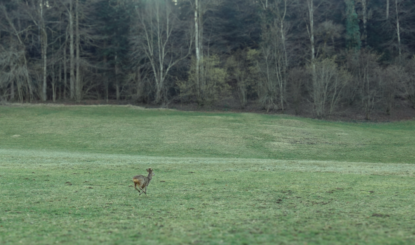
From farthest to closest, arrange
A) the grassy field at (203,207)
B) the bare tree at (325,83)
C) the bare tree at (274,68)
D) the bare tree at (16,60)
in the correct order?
the bare tree at (274,68) < the bare tree at (16,60) < the bare tree at (325,83) < the grassy field at (203,207)

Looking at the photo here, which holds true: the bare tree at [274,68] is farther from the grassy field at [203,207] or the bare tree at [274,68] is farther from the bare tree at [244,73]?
the grassy field at [203,207]

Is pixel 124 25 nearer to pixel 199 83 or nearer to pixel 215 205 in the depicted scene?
pixel 199 83

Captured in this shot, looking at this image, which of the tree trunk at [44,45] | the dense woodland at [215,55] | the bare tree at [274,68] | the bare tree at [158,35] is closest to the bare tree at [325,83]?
the dense woodland at [215,55]

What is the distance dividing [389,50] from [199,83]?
103ft

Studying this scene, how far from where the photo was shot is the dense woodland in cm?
4834

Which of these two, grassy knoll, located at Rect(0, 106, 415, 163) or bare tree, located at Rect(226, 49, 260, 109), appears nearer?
grassy knoll, located at Rect(0, 106, 415, 163)

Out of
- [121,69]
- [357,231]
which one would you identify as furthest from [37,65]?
[357,231]

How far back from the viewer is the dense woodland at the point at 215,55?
48.3m

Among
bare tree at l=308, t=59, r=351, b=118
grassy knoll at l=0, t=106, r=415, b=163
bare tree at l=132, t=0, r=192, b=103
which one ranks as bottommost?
grassy knoll at l=0, t=106, r=415, b=163

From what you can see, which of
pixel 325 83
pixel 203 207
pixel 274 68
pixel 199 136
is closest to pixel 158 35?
pixel 274 68

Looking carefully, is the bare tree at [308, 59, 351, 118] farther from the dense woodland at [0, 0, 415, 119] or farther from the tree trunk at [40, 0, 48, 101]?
the tree trunk at [40, 0, 48, 101]

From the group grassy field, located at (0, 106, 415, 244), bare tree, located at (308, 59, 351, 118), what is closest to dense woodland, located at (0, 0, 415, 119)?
bare tree, located at (308, 59, 351, 118)

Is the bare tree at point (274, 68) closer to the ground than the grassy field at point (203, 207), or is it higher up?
higher up

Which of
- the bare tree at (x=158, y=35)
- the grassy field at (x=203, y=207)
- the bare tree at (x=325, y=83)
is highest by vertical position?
the bare tree at (x=158, y=35)
